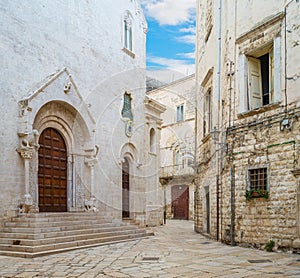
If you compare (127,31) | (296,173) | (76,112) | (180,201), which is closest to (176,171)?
(180,201)

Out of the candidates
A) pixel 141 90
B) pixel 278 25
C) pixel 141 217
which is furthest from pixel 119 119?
pixel 278 25

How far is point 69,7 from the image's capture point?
13555mm

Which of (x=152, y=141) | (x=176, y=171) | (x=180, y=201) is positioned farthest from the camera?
(x=180, y=201)

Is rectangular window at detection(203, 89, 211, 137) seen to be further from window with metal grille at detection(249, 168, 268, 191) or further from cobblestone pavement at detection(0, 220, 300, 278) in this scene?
cobblestone pavement at detection(0, 220, 300, 278)

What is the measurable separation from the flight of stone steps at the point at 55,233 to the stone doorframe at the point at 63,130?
81cm

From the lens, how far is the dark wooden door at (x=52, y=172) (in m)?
12.0

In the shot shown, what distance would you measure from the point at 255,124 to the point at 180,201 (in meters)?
19.1

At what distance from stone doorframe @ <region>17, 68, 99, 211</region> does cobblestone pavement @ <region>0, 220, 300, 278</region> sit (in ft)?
10.4

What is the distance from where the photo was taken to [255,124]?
9.84 m

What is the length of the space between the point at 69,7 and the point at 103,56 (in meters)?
2.53

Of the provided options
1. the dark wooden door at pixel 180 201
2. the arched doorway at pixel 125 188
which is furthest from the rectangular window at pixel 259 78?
the dark wooden door at pixel 180 201

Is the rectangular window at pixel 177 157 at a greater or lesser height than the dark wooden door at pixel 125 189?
greater

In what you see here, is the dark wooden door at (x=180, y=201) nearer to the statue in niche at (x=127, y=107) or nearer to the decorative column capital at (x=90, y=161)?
the statue in niche at (x=127, y=107)

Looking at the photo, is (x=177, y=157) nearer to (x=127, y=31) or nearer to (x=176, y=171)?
(x=176, y=171)
